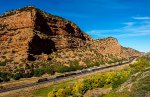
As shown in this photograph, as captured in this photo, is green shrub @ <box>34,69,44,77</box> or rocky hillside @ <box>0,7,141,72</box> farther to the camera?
rocky hillside @ <box>0,7,141,72</box>

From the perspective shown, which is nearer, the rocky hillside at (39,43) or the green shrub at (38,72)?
the green shrub at (38,72)

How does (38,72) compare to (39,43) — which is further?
(39,43)

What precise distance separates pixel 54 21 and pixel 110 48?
5644cm

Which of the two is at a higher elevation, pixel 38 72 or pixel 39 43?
pixel 39 43

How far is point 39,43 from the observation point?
126 metres

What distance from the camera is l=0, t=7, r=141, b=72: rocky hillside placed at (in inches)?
4464

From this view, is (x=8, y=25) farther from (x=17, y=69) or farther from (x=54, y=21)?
(x=17, y=69)

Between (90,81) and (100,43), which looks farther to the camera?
(100,43)


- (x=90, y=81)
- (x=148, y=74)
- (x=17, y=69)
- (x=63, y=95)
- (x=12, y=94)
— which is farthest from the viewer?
(x=17, y=69)

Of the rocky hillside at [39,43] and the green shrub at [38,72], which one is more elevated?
the rocky hillside at [39,43]

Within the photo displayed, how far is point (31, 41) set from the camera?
120 meters

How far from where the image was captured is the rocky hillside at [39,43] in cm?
11338

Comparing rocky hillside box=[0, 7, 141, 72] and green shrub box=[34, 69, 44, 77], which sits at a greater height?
rocky hillside box=[0, 7, 141, 72]

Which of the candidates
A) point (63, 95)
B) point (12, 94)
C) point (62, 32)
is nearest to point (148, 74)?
point (63, 95)
